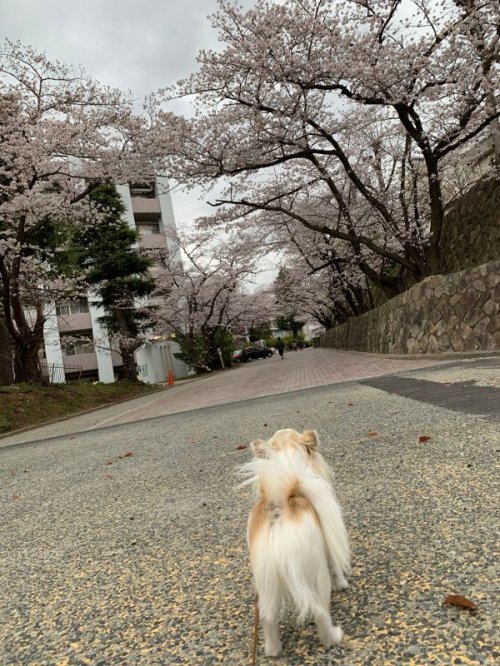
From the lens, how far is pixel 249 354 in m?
55.1

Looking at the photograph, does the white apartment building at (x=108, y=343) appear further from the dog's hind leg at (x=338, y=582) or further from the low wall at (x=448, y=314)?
the dog's hind leg at (x=338, y=582)

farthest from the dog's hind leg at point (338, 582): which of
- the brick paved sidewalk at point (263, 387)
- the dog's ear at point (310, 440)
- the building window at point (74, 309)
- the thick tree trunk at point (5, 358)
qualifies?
the building window at point (74, 309)

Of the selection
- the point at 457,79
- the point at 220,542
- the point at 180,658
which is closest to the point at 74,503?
the point at 220,542

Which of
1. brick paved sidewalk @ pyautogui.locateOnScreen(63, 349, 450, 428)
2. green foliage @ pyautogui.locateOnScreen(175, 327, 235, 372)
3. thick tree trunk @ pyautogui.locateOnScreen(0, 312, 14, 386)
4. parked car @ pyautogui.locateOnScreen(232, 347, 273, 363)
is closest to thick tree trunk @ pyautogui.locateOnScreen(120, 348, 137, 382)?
brick paved sidewalk @ pyautogui.locateOnScreen(63, 349, 450, 428)

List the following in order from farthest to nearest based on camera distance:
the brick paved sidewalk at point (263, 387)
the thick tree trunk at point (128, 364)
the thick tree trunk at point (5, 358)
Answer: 1. the thick tree trunk at point (128, 364)
2. the thick tree trunk at point (5, 358)
3. the brick paved sidewalk at point (263, 387)

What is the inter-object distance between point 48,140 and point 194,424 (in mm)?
10878

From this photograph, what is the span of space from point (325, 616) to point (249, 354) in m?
53.7

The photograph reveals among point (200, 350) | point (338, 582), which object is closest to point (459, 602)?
point (338, 582)

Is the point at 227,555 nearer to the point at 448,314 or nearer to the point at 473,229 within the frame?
the point at 448,314

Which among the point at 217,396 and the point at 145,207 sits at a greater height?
the point at 145,207

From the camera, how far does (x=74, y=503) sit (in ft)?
12.5

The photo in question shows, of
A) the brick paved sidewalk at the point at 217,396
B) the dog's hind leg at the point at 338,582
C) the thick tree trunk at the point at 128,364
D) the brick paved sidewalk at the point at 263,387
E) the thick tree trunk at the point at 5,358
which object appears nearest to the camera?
the dog's hind leg at the point at 338,582

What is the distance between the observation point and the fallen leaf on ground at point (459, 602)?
1.57 m

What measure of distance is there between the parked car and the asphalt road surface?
45684 mm
